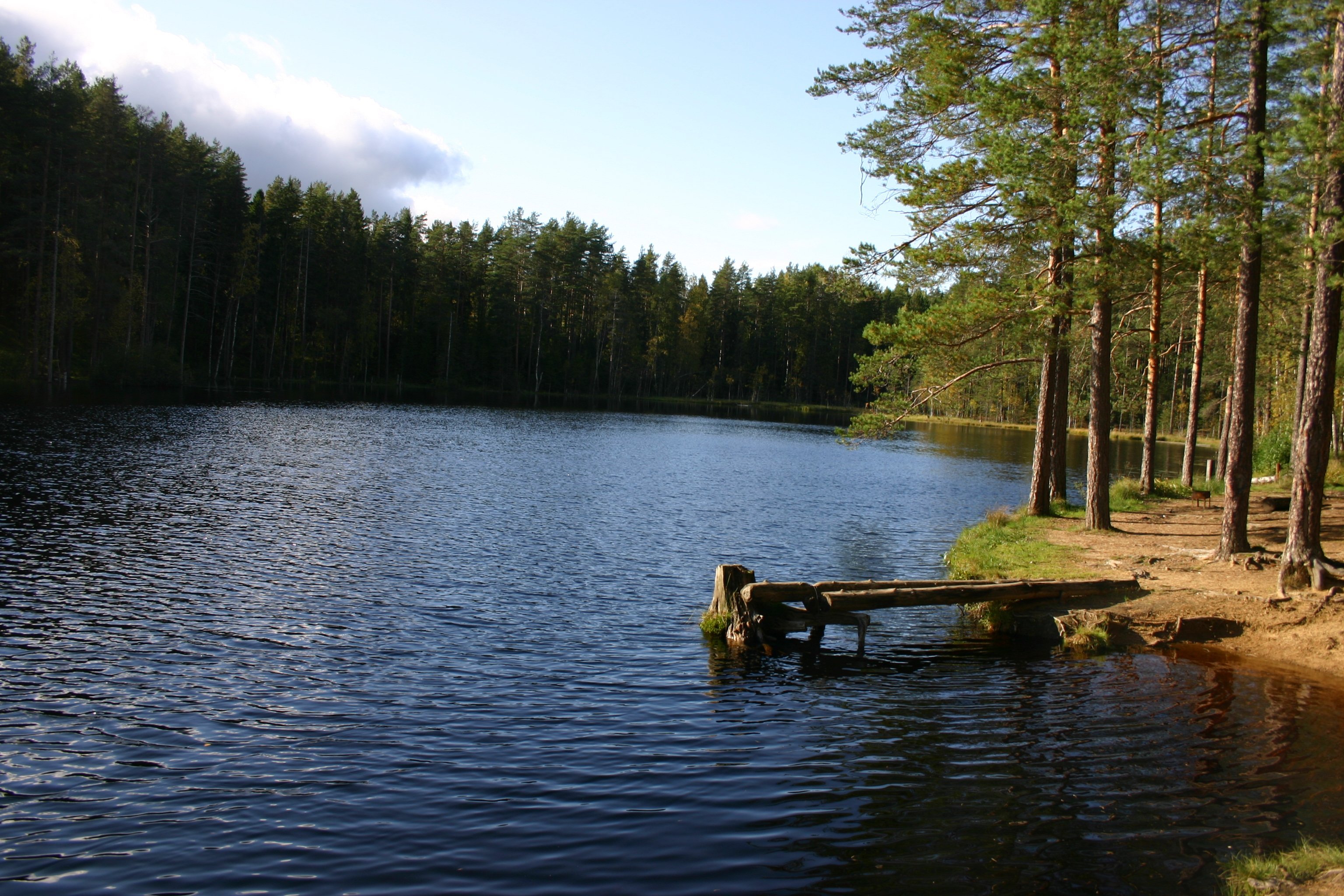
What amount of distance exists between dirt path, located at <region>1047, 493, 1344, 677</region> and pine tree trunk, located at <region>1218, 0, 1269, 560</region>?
881 millimetres

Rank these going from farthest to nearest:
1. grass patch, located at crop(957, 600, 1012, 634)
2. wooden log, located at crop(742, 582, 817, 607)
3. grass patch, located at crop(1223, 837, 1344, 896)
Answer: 1. grass patch, located at crop(957, 600, 1012, 634)
2. wooden log, located at crop(742, 582, 817, 607)
3. grass patch, located at crop(1223, 837, 1344, 896)

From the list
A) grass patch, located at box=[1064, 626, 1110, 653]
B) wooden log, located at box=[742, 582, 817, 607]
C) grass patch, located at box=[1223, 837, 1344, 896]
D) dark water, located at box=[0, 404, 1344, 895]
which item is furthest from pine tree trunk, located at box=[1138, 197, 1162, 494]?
grass patch, located at box=[1223, 837, 1344, 896]

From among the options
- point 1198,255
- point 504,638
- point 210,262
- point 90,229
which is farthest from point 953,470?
point 210,262

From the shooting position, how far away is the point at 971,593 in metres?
13.7

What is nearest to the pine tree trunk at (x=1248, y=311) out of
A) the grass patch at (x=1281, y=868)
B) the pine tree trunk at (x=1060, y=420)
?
the pine tree trunk at (x=1060, y=420)

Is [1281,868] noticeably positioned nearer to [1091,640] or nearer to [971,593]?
[1091,640]

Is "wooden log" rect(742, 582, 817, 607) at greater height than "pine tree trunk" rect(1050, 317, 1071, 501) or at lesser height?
lesser

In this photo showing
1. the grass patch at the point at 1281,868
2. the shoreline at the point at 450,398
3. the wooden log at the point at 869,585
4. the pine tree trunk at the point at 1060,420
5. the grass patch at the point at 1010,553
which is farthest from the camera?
the shoreline at the point at 450,398

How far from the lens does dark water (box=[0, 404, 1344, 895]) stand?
6.91 metres

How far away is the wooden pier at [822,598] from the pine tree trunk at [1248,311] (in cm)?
399

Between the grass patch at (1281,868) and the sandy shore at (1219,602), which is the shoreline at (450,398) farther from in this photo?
the grass patch at (1281,868)

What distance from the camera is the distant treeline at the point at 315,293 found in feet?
175

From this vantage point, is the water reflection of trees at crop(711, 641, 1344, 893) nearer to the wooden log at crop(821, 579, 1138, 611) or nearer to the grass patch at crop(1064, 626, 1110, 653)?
the grass patch at crop(1064, 626, 1110, 653)

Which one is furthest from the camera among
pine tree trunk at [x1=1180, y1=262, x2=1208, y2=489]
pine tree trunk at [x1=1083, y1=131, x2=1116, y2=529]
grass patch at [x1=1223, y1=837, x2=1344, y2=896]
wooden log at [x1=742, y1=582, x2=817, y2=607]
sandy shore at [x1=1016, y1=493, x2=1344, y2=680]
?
pine tree trunk at [x1=1180, y1=262, x2=1208, y2=489]
